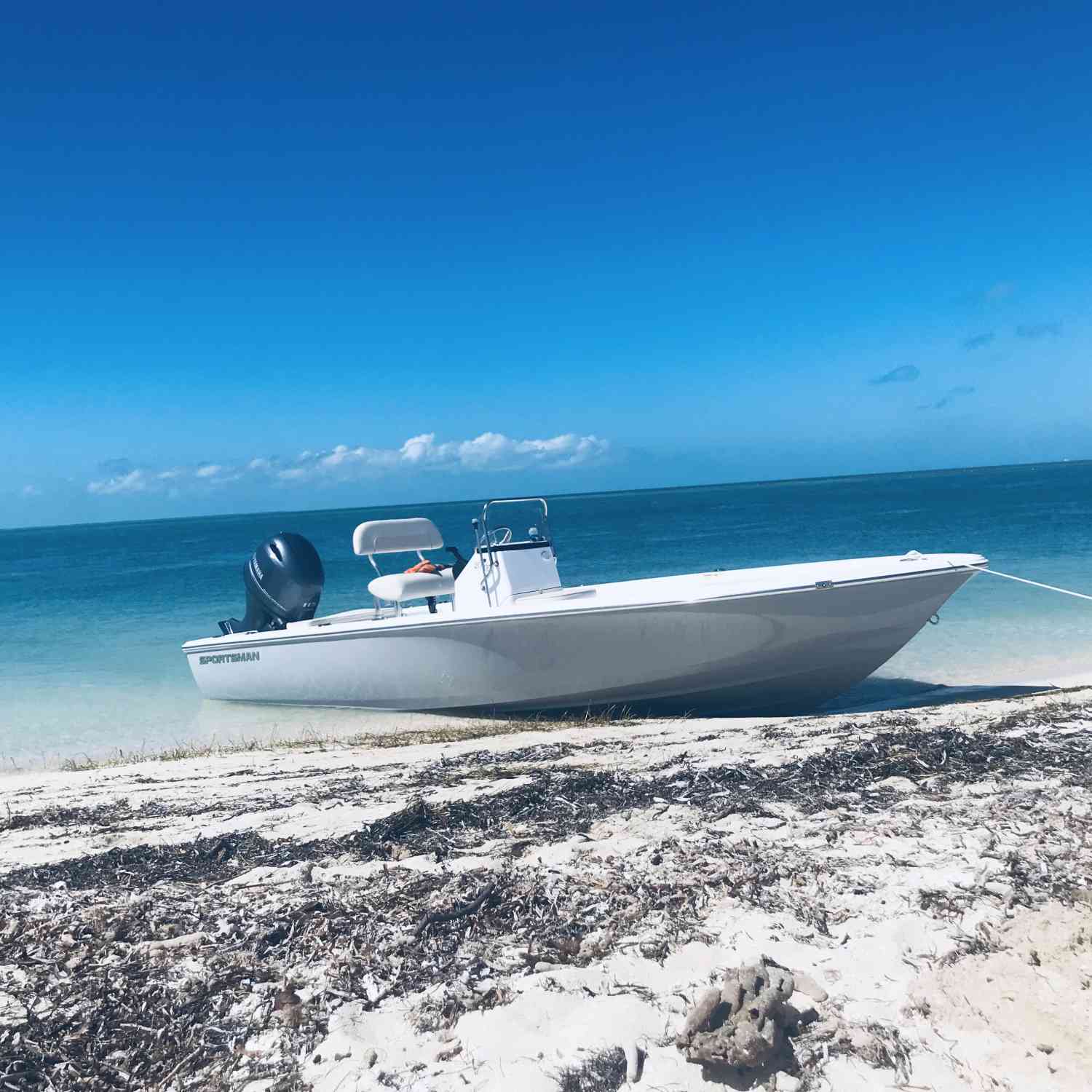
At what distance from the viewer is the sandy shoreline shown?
2289 millimetres

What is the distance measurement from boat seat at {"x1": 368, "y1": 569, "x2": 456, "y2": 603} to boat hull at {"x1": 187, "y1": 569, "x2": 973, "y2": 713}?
42 cm

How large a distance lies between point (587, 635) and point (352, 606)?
13.6 m

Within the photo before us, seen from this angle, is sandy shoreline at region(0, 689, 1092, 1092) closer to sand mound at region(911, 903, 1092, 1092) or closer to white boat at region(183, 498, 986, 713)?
sand mound at region(911, 903, 1092, 1092)

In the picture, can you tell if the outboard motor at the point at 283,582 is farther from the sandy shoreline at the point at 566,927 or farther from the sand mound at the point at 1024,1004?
the sand mound at the point at 1024,1004

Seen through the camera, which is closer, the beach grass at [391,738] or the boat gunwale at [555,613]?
the boat gunwale at [555,613]

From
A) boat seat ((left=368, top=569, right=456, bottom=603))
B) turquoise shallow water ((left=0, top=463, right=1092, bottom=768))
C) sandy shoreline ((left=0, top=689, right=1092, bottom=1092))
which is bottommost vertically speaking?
turquoise shallow water ((left=0, top=463, right=1092, bottom=768))

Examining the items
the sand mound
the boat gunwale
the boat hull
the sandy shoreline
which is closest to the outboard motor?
the boat gunwale

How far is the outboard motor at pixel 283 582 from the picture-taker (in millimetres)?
9484

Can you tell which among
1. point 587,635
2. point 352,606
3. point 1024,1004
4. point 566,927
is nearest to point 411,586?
point 587,635

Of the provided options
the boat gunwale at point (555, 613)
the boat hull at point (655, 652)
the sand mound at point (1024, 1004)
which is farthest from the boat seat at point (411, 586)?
the sand mound at point (1024, 1004)

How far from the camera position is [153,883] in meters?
3.66

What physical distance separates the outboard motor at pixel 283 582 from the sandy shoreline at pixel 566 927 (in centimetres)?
446

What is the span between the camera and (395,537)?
936 cm

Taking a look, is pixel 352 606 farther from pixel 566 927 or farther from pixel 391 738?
pixel 566 927
